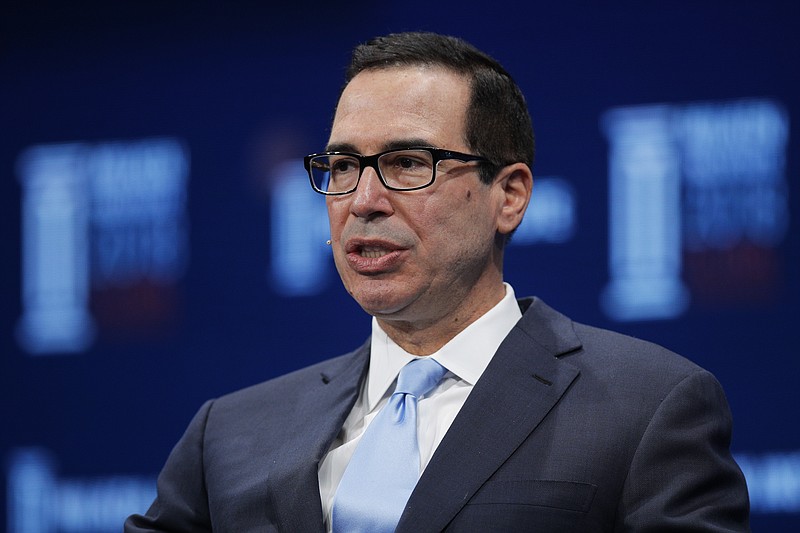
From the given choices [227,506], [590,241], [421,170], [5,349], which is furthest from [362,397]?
[5,349]

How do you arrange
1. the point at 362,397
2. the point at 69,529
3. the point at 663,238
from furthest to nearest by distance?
the point at 69,529, the point at 663,238, the point at 362,397

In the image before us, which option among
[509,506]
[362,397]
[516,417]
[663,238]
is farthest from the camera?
[663,238]

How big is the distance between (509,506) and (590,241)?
4.76 feet

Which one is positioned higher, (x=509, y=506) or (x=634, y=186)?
(x=634, y=186)

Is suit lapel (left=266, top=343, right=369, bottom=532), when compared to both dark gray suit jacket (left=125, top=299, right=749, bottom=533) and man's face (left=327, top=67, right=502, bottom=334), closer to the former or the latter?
dark gray suit jacket (left=125, top=299, right=749, bottom=533)

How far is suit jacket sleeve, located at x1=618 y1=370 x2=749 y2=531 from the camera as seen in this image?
1.73m

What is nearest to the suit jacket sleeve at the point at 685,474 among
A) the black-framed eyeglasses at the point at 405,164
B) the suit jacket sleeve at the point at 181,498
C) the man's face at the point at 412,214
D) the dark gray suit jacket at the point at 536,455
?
the dark gray suit jacket at the point at 536,455

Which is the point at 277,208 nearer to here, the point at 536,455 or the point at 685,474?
the point at 536,455

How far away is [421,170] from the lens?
2037mm

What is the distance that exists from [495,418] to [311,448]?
0.35 m

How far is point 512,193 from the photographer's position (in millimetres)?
2193

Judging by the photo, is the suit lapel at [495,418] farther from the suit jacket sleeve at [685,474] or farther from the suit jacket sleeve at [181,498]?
Result: the suit jacket sleeve at [181,498]

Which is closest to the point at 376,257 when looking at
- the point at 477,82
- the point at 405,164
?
the point at 405,164

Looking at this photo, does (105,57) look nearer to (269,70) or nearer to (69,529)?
(269,70)
